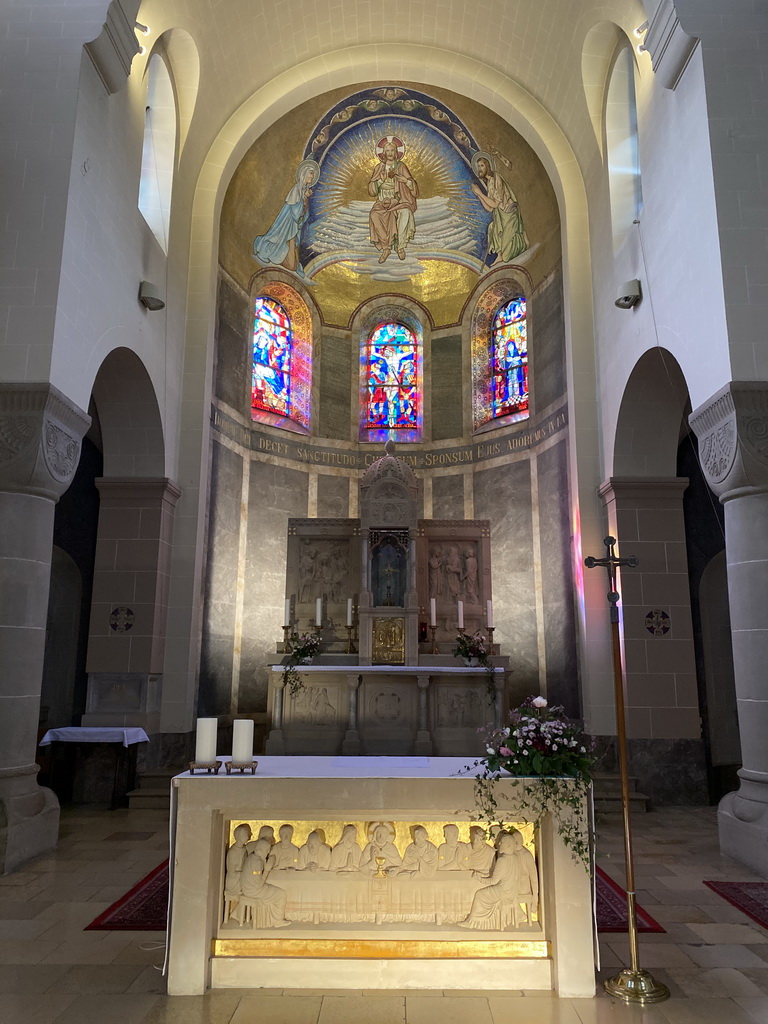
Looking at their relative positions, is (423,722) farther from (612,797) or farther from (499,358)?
(499,358)

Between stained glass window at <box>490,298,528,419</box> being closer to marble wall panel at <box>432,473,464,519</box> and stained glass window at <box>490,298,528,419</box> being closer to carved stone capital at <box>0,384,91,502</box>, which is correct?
marble wall panel at <box>432,473,464,519</box>

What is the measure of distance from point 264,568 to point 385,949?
10127 millimetres

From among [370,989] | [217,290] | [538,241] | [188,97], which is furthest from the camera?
[538,241]

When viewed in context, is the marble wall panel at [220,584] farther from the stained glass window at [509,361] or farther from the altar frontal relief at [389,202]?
the stained glass window at [509,361]

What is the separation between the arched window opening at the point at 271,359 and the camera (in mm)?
15102

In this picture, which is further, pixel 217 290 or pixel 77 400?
pixel 217 290

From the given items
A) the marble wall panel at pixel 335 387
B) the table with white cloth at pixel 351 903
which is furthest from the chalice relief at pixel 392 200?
the table with white cloth at pixel 351 903

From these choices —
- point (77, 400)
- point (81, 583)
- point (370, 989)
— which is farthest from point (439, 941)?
point (81, 583)

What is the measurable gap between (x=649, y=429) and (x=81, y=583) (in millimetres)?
8662

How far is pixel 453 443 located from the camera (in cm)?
1577

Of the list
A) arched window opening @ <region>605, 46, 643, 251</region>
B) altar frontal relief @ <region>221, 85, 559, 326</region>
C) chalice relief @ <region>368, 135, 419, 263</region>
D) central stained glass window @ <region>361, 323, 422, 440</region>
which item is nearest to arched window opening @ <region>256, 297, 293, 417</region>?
altar frontal relief @ <region>221, 85, 559, 326</region>

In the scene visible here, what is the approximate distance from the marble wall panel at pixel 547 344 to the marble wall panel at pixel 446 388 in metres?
2.05

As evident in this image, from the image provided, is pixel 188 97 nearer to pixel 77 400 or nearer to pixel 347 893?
pixel 77 400

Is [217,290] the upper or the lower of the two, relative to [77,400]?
upper
